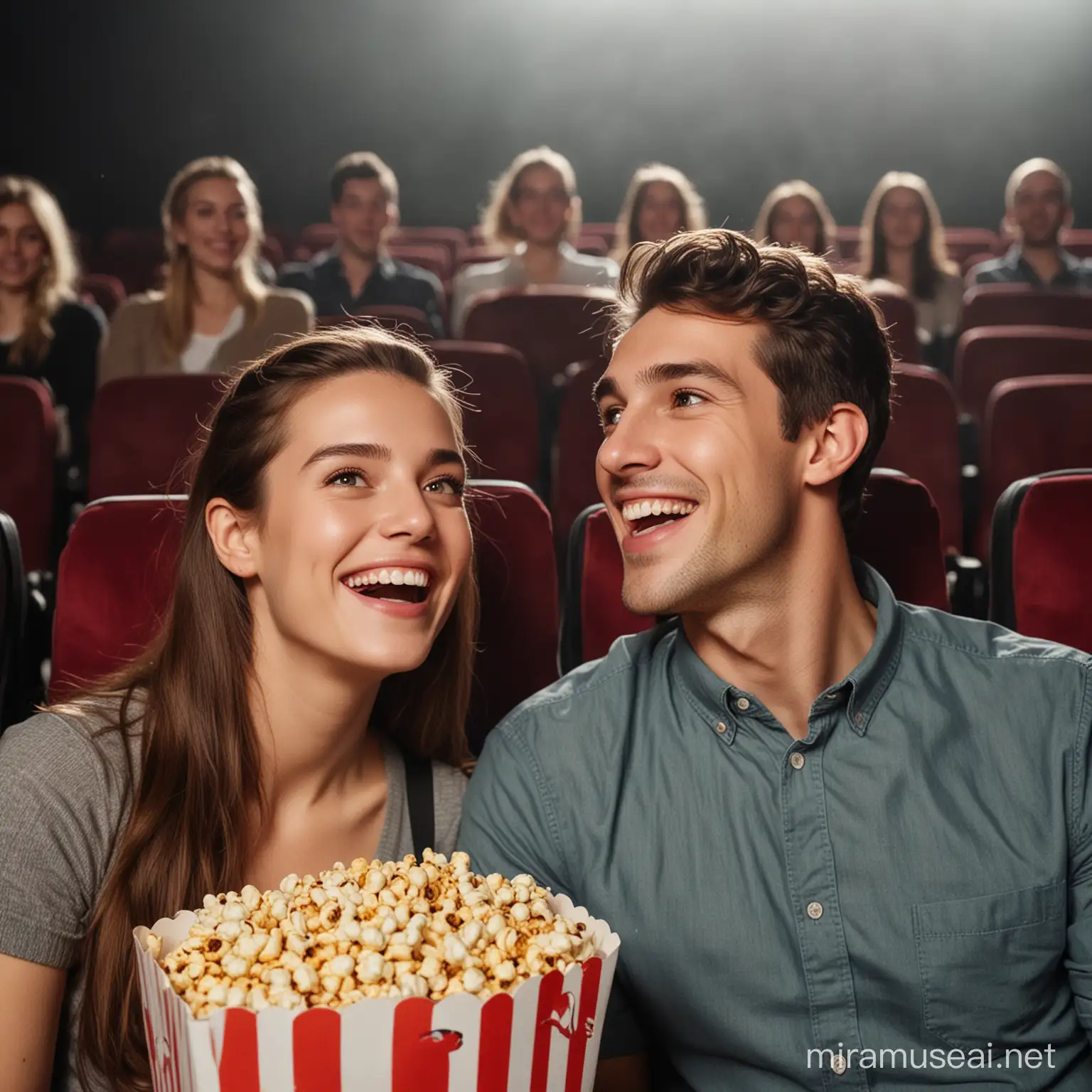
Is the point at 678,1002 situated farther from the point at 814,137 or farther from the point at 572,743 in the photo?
the point at 814,137

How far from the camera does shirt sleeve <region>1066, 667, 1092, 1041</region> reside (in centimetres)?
105

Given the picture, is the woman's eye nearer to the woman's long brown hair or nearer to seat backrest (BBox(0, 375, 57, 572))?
the woman's long brown hair

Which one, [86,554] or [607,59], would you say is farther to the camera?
[607,59]

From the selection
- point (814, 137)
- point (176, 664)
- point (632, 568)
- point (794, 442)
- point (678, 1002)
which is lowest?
point (678, 1002)

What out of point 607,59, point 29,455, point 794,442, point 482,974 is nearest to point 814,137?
point 607,59

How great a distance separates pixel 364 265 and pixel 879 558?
275 cm

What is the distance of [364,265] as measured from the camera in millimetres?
3877

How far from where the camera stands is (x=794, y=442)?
1197 millimetres

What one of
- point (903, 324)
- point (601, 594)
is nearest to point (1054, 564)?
point (601, 594)

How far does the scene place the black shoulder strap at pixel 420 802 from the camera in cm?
126

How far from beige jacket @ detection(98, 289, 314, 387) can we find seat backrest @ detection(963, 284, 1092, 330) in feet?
5.88

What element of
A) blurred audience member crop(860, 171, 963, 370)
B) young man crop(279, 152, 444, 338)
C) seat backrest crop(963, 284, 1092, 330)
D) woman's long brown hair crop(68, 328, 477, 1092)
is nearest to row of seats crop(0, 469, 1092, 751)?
woman's long brown hair crop(68, 328, 477, 1092)

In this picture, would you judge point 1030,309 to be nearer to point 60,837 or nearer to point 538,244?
point 538,244

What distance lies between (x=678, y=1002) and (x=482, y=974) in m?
0.41
